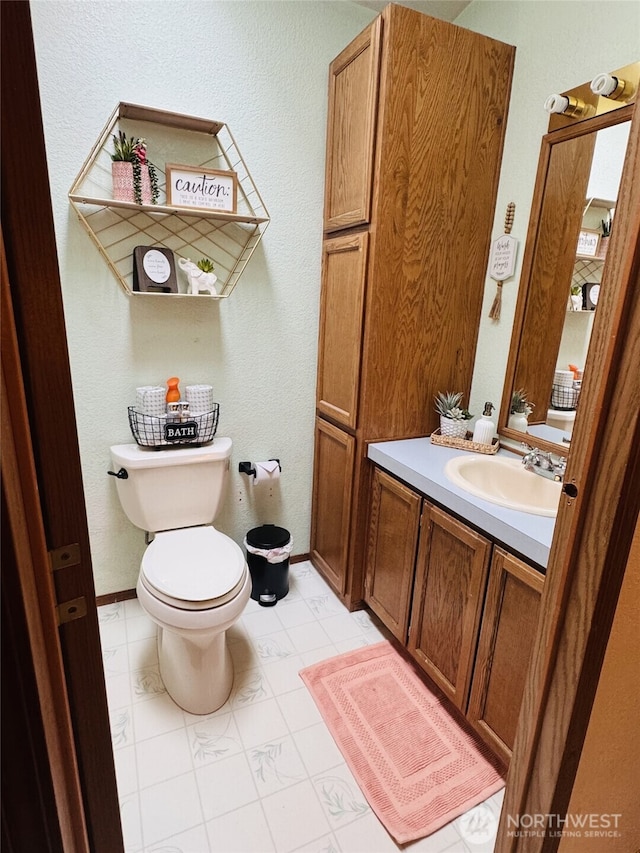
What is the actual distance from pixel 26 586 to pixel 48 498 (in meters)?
0.12

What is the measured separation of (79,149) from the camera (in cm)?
162

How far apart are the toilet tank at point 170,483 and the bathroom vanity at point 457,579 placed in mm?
664

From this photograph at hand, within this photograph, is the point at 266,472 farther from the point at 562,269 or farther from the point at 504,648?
the point at 562,269

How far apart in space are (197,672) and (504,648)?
3.20ft

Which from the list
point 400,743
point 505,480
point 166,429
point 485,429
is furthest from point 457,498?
point 166,429

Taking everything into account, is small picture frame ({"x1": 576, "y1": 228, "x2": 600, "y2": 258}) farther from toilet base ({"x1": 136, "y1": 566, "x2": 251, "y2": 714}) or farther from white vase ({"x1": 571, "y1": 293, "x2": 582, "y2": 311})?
toilet base ({"x1": 136, "y1": 566, "x2": 251, "y2": 714})

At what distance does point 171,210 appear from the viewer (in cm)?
171

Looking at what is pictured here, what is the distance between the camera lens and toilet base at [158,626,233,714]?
1.52m

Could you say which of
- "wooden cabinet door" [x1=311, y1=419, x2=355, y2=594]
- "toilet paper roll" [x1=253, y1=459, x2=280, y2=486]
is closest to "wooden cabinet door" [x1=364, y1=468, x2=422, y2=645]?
"wooden cabinet door" [x1=311, y1=419, x2=355, y2=594]

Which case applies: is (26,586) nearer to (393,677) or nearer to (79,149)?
(393,677)

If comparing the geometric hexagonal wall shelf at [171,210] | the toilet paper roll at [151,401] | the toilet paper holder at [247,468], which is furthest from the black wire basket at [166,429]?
the geometric hexagonal wall shelf at [171,210]

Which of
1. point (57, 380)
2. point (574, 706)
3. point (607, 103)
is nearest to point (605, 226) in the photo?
point (607, 103)

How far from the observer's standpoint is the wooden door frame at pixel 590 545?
654 millimetres

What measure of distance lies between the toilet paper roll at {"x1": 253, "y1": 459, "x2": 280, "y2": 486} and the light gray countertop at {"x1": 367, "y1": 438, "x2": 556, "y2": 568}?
0.50 metres
